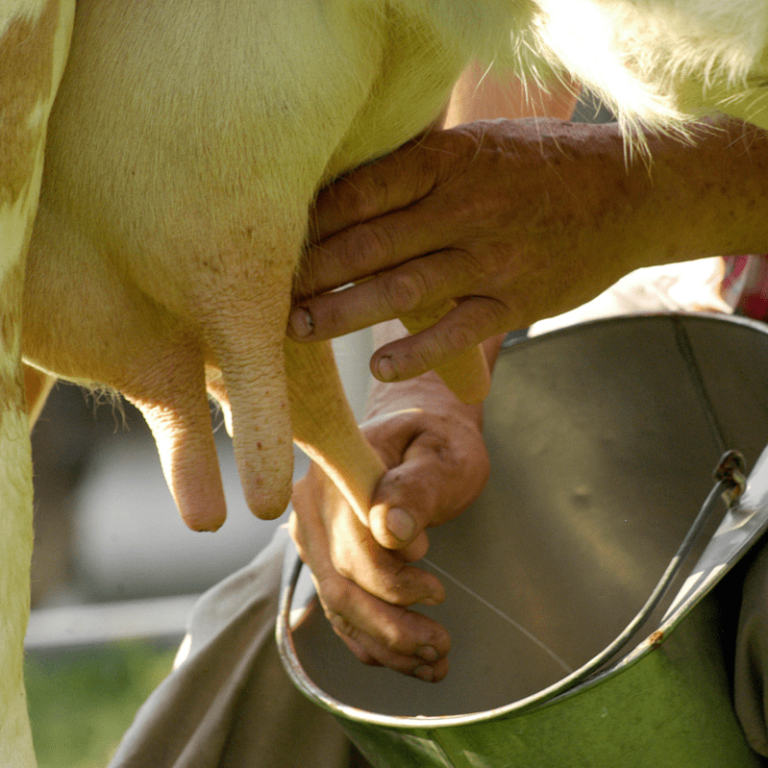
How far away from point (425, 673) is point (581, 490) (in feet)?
0.84

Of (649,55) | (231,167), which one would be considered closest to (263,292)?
(231,167)

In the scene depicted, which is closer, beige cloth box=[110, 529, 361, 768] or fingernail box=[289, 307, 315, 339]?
fingernail box=[289, 307, 315, 339]

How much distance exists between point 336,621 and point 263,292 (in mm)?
326

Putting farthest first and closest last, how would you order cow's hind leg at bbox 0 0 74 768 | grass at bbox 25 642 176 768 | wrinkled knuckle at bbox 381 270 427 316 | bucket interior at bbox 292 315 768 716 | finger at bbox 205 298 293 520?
grass at bbox 25 642 176 768, bucket interior at bbox 292 315 768 716, wrinkled knuckle at bbox 381 270 427 316, finger at bbox 205 298 293 520, cow's hind leg at bbox 0 0 74 768

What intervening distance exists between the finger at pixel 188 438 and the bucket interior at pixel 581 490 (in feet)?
1.06

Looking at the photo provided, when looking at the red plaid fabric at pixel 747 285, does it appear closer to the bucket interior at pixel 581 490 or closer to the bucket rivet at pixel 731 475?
the bucket interior at pixel 581 490

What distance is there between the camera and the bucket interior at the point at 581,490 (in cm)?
69

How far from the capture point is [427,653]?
591mm

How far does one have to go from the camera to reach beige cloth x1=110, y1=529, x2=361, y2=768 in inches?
22.9

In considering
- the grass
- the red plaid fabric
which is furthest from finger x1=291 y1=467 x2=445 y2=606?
the grass

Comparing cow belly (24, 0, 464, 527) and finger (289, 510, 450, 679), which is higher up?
cow belly (24, 0, 464, 527)

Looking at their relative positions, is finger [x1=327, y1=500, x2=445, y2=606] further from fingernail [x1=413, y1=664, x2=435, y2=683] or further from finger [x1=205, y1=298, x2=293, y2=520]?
finger [x1=205, y1=298, x2=293, y2=520]

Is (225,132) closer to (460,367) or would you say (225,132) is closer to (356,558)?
(460,367)

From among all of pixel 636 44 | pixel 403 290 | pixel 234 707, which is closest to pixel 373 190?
pixel 403 290
